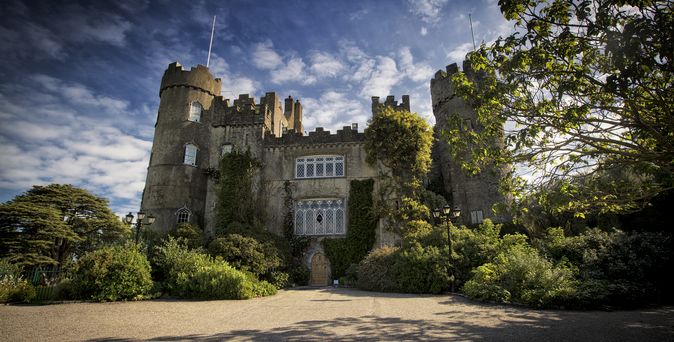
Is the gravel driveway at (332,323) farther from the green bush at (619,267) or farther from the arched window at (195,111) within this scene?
the arched window at (195,111)

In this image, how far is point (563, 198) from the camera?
7.71 meters

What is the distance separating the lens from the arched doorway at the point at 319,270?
2105 centimetres

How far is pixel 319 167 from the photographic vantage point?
76.3ft

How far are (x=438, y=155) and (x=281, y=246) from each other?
596 inches

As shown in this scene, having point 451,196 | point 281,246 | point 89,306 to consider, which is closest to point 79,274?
point 89,306

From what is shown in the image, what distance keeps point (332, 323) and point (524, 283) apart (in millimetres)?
6272

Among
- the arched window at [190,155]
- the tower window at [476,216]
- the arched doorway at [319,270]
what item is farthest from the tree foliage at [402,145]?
the arched window at [190,155]

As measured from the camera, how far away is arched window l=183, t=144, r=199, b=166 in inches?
945

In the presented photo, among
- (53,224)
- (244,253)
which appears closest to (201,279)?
(244,253)

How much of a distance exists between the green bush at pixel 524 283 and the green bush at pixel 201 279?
8427mm

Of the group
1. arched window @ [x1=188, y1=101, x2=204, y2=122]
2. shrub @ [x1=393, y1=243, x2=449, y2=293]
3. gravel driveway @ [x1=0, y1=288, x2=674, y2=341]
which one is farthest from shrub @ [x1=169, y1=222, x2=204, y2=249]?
shrub @ [x1=393, y1=243, x2=449, y2=293]

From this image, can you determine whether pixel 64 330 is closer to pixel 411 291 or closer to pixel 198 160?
pixel 411 291

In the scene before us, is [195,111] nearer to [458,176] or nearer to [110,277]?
[110,277]

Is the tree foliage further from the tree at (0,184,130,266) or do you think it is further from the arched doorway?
the tree at (0,184,130,266)
